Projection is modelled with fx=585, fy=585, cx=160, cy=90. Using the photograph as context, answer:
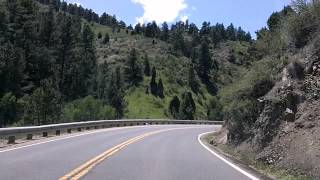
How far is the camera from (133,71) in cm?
14775

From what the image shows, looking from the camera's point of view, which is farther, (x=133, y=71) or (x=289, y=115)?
(x=133, y=71)

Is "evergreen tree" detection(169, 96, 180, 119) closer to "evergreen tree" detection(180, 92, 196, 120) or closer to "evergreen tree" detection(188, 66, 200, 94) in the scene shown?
"evergreen tree" detection(180, 92, 196, 120)

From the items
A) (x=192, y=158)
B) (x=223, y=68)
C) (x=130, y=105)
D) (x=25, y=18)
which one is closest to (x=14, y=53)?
(x=25, y=18)

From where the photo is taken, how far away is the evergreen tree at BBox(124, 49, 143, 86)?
145875 mm

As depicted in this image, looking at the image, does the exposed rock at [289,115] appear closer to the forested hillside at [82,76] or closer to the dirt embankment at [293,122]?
the dirt embankment at [293,122]

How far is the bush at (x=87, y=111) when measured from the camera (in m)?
73.2

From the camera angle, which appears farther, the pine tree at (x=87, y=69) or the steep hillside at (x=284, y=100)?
the pine tree at (x=87, y=69)

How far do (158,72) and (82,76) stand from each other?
147 feet

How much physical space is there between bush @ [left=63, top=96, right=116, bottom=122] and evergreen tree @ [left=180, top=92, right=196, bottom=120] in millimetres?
40545

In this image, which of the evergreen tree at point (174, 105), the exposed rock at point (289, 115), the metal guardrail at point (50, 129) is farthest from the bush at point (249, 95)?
the evergreen tree at point (174, 105)

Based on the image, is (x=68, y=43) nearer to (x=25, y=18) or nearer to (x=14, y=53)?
(x=25, y=18)

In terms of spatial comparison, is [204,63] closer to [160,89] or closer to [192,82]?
[192,82]

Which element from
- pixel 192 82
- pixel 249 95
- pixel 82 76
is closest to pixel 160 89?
pixel 192 82

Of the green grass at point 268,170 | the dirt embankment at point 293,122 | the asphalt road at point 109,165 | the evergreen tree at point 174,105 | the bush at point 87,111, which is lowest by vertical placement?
the green grass at point 268,170
